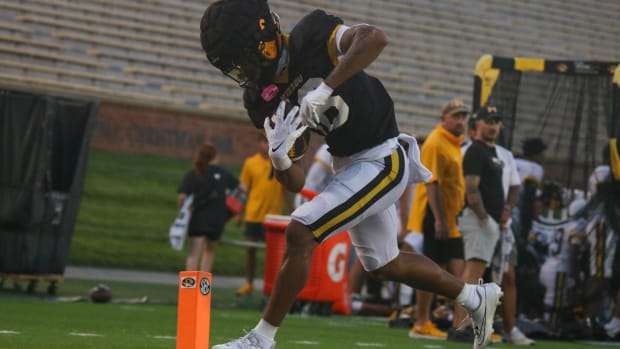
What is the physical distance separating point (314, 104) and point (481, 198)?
4.53 meters

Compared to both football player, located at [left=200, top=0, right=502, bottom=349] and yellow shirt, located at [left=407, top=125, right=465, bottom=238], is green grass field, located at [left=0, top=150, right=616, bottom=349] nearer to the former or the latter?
yellow shirt, located at [left=407, top=125, right=465, bottom=238]

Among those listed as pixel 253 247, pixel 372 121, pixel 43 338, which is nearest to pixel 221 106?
pixel 253 247

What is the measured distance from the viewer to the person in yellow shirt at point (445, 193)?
9.87 metres

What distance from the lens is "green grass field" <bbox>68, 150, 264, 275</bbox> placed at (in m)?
16.4

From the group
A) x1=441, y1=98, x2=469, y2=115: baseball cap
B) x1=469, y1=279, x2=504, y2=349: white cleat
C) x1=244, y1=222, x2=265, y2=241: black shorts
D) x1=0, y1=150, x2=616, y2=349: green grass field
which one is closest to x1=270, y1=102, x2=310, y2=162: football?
x1=469, y1=279, x2=504, y2=349: white cleat

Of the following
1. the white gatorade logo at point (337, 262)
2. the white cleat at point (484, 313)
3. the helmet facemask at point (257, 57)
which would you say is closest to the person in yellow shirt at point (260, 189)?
the white gatorade logo at point (337, 262)

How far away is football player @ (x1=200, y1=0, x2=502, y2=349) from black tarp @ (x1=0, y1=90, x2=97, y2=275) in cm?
668

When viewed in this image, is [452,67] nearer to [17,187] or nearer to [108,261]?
[108,261]

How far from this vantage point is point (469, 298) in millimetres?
6141

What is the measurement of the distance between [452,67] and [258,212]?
36.9 ft

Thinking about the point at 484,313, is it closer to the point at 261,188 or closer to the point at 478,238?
the point at 478,238

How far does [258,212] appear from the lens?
14.8 m

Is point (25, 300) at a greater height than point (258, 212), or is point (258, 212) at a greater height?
point (258, 212)

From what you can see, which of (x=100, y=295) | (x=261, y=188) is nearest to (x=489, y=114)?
(x=100, y=295)
